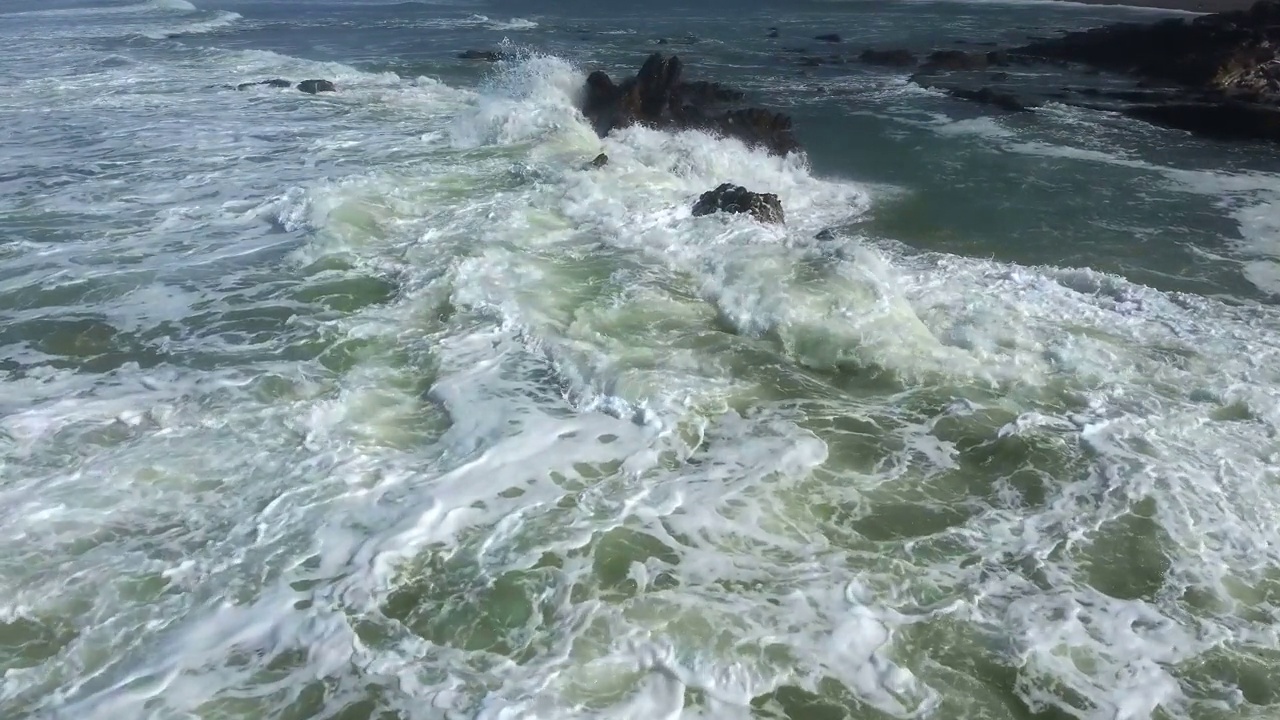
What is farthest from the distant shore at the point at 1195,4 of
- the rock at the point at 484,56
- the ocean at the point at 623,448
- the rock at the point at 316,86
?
the rock at the point at 316,86

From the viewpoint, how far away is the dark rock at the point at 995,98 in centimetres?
1803

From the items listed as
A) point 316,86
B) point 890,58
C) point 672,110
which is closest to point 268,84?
point 316,86

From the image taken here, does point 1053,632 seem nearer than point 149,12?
Yes

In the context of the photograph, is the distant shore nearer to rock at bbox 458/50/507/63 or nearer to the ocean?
rock at bbox 458/50/507/63

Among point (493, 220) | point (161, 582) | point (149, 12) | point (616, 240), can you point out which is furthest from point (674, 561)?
point (149, 12)

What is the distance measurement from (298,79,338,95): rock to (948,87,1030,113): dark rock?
1357cm

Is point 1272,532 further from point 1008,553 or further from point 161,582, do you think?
point 161,582

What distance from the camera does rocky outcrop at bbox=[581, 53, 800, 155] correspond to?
14.6 m

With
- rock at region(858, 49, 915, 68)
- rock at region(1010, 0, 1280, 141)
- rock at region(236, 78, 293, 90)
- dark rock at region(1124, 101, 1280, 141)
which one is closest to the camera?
dark rock at region(1124, 101, 1280, 141)

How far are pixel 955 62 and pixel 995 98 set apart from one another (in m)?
6.27

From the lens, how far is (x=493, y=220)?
9531 mm

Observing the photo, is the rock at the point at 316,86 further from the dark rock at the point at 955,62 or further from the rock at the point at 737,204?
the dark rock at the point at 955,62

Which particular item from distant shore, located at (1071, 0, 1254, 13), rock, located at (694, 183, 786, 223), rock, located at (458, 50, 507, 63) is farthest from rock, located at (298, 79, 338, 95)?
distant shore, located at (1071, 0, 1254, 13)

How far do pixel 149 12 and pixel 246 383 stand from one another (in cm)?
4050
